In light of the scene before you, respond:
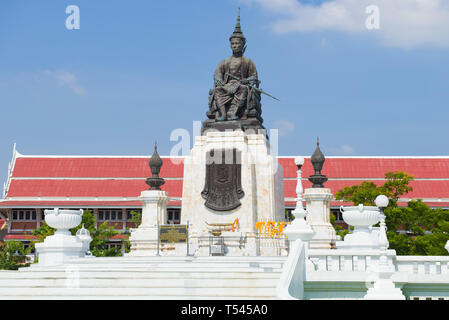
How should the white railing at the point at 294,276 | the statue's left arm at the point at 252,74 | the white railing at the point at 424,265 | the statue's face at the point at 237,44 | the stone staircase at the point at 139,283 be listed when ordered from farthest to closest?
the statue's face at the point at 237,44
the statue's left arm at the point at 252,74
the white railing at the point at 424,265
the stone staircase at the point at 139,283
the white railing at the point at 294,276

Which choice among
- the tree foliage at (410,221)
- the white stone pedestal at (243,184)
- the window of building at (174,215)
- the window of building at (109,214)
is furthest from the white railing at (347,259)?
the window of building at (109,214)

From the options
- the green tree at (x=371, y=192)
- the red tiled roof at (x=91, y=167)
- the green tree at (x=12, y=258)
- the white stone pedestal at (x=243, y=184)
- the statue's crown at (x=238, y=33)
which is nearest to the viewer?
the white stone pedestal at (x=243, y=184)

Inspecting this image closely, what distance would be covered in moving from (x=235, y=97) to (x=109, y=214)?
29.4 metres

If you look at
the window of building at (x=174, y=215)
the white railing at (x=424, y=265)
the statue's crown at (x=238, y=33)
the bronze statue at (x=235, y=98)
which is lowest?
the white railing at (x=424, y=265)

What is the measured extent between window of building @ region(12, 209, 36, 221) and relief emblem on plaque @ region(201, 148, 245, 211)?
31.8 metres

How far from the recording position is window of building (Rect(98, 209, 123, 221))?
192 feet

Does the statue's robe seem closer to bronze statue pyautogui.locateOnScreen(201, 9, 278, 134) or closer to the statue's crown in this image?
bronze statue pyautogui.locateOnScreen(201, 9, 278, 134)

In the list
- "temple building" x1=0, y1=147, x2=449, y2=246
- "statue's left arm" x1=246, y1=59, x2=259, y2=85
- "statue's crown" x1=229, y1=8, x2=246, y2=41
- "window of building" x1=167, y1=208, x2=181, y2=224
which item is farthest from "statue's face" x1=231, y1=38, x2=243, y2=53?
"window of building" x1=167, y1=208, x2=181, y2=224

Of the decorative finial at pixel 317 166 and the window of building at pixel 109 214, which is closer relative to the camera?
the decorative finial at pixel 317 166

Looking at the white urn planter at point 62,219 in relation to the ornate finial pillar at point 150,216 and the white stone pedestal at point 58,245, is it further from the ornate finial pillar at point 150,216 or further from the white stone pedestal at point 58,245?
the ornate finial pillar at point 150,216

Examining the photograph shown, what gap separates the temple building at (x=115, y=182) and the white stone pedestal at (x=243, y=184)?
22843mm

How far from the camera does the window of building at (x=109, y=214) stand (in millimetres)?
58656

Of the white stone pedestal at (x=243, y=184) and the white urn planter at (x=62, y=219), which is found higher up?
the white stone pedestal at (x=243, y=184)

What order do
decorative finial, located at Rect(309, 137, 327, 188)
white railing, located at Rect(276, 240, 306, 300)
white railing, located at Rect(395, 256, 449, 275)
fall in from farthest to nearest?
decorative finial, located at Rect(309, 137, 327, 188)
white railing, located at Rect(395, 256, 449, 275)
white railing, located at Rect(276, 240, 306, 300)
